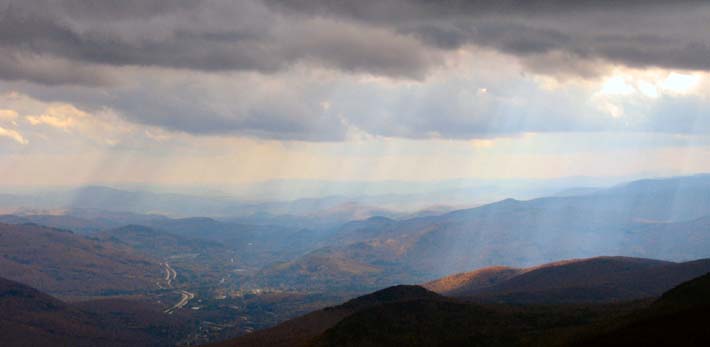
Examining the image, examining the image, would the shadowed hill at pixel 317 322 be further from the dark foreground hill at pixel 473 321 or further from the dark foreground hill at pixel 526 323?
the dark foreground hill at pixel 526 323

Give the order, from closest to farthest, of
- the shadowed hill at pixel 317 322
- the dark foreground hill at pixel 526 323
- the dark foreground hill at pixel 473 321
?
the dark foreground hill at pixel 526 323
the dark foreground hill at pixel 473 321
the shadowed hill at pixel 317 322

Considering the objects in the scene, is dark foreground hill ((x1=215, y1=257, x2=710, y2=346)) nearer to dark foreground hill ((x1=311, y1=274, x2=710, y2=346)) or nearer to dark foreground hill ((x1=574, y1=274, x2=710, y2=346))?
dark foreground hill ((x1=311, y1=274, x2=710, y2=346))

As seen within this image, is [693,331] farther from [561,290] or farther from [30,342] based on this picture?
[30,342]

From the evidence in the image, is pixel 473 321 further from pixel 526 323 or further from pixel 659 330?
pixel 659 330

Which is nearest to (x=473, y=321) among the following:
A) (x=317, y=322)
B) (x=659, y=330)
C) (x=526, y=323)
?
(x=526, y=323)

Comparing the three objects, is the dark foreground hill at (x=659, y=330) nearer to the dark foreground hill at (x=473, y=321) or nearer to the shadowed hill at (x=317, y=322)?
the dark foreground hill at (x=473, y=321)

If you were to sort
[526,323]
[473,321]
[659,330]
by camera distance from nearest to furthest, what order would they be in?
[659,330] < [526,323] < [473,321]

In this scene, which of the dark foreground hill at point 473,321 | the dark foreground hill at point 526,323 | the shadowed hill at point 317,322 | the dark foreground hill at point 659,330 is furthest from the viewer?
the shadowed hill at point 317,322

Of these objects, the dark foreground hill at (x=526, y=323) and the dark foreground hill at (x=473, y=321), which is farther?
the dark foreground hill at (x=473, y=321)

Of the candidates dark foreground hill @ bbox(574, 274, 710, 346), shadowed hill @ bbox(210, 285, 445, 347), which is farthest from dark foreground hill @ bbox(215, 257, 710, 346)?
dark foreground hill @ bbox(574, 274, 710, 346)

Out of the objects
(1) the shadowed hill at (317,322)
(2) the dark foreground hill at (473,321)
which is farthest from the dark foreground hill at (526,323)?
(1) the shadowed hill at (317,322)

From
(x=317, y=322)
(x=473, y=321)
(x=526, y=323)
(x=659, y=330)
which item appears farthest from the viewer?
(x=317, y=322)

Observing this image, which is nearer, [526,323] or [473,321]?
[526,323]
